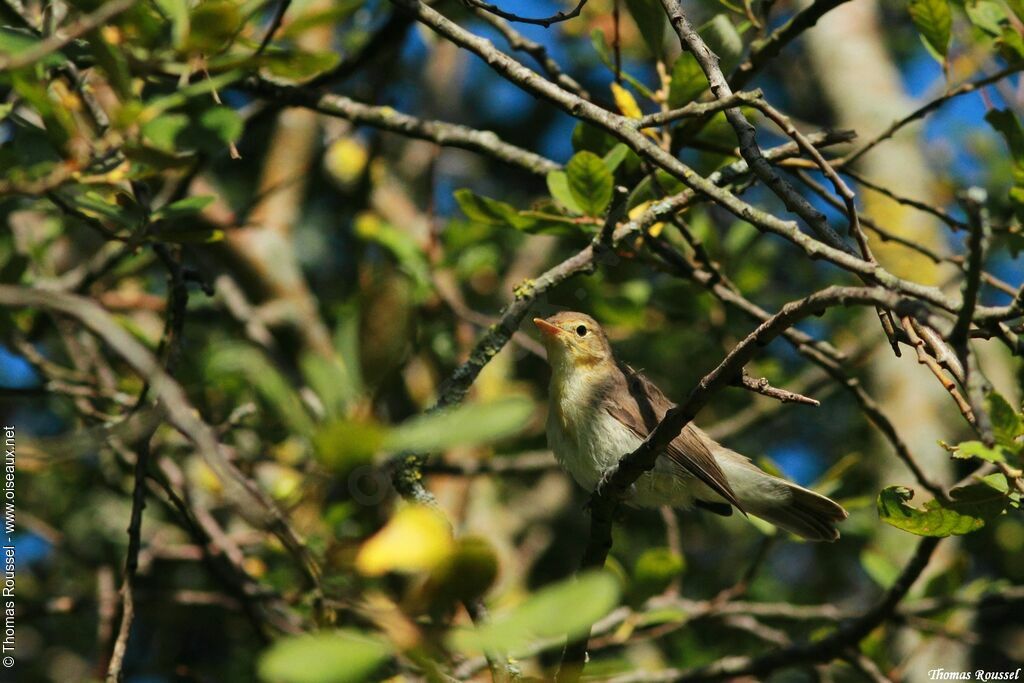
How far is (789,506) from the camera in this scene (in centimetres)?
421

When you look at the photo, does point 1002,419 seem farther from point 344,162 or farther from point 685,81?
point 344,162

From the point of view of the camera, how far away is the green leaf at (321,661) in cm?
113

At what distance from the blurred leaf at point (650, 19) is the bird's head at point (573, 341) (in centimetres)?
150

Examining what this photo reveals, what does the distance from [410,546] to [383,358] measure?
0.26 m

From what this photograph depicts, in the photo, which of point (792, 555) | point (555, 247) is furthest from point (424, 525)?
point (792, 555)

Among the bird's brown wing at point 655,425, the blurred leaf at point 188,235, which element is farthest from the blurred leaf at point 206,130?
the bird's brown wing at point 655,425

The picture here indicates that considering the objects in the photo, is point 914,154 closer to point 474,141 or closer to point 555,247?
point 555,247

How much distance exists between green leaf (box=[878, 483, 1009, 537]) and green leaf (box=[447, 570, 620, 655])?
4.26ft

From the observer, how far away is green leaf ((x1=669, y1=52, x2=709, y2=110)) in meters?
3.22

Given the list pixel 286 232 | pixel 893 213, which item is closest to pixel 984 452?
pixel 893 213

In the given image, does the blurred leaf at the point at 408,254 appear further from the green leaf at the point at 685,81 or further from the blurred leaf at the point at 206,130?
the blurred leaf at the point at 206,130

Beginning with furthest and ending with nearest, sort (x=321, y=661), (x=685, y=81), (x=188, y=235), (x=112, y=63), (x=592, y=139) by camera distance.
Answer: (x=592, y=139)
(x=685, y=81)
(x=188, y=235)
(x=112, y=63)
(x=321, y=661)

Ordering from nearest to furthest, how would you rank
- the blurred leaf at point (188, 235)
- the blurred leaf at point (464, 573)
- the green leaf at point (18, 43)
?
the blurred leaf at point (464, 573) → the green leaf at point (18, 43) → the blurred leaf at point (188, 235)

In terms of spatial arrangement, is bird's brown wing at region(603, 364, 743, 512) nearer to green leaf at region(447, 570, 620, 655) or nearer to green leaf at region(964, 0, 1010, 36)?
green leaf at region(964, 0, 1010, 36)
